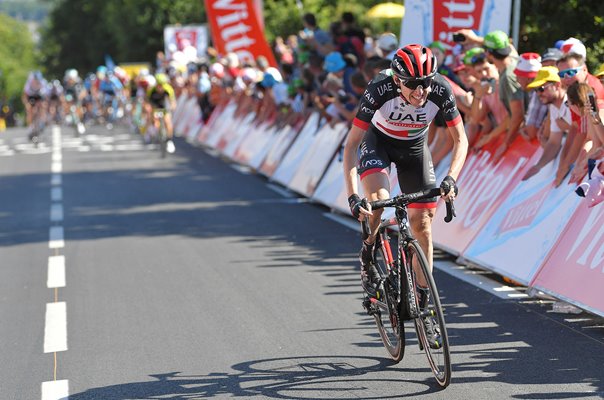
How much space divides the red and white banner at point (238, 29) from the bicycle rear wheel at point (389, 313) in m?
20.3

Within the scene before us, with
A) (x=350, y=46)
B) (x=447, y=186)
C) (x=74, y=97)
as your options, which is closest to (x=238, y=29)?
(x=350, y=46)

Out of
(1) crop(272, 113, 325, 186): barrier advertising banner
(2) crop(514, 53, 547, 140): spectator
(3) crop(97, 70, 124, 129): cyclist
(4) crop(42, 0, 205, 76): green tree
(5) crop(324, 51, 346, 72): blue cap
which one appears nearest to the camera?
(2) crop(514, 53, 547, 140): spectator

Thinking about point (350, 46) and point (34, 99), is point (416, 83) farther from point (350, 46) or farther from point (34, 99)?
point (34, 99)

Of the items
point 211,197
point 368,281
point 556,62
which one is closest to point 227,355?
point 368,281

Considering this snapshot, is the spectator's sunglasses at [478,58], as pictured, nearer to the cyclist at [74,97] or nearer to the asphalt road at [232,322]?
the asphalt road at [232,322]

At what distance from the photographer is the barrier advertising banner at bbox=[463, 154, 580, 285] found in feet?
29.0

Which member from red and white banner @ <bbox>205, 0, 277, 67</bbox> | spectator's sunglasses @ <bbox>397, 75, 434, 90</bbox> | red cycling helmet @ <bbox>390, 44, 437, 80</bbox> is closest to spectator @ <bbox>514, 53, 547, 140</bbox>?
spectator's sunglasses @ <bbox>397, 75, 434, 90</bbox>

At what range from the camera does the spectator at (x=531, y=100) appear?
10.3 metres

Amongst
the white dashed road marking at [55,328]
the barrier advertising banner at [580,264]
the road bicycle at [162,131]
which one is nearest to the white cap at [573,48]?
the barrier advertising banner at [580,264]

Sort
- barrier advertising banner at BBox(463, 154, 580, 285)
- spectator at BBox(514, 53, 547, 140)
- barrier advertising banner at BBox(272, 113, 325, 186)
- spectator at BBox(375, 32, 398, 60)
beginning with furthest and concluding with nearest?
barrier advertising banner at BBox(272, 113, 325, 186)
spectator at BBox(375, 32, 398, 60)
spectator at BBox(514, 53, 547, 140)
barrier advertising banner at BBox(463, 154, 580, 285)

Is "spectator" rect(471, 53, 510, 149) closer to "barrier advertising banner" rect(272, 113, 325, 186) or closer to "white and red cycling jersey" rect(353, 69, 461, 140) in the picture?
"white and red cycling jersey" rect(353, 69, 461, 140)

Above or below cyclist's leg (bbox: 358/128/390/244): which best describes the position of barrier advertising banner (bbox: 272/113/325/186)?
below

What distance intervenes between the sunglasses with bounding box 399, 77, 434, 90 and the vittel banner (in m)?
7.81

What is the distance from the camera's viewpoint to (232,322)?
8414mm
